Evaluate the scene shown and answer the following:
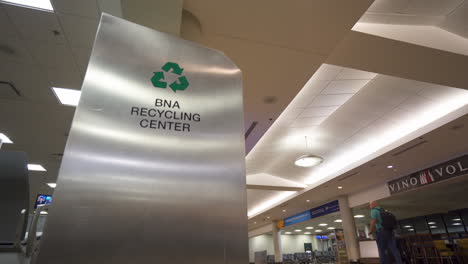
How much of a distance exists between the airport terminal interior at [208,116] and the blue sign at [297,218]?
12.0ft

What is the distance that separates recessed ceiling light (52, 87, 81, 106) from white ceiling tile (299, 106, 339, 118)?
4.91 m

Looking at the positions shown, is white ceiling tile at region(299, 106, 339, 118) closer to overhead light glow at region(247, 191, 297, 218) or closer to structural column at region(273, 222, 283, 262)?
overhead light glow at region(247, 191, 297, 218)

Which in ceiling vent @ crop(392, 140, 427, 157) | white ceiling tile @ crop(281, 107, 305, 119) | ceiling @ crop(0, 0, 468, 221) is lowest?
ceiling vent @ crop(392, 140, 427, 157)

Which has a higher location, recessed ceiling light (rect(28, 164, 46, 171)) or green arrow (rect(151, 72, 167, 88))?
recessed ceiling light (rect(28, 164, 46, 171))

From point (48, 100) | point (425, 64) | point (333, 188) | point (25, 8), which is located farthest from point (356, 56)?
point (333, 188)

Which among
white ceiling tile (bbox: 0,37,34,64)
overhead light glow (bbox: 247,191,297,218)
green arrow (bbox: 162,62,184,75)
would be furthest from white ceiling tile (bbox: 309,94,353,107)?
overhead light glow (bbox: 247,191,297,218)

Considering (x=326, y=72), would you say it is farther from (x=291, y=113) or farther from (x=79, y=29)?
(x=79, y=29)

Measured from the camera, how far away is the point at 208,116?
1088mm

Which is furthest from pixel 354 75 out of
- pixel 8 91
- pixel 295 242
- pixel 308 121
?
pixel 295 242

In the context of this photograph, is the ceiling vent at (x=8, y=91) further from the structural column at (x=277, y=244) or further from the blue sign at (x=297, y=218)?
the structural column at (x=277, y=244)

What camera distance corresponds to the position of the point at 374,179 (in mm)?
8875

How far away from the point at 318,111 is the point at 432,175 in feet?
14.1

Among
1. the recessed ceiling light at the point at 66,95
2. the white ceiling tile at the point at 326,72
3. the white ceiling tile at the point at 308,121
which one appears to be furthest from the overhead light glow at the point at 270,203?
the recessed ceiling light at the point at 66,95

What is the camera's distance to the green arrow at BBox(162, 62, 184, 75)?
1.09m
